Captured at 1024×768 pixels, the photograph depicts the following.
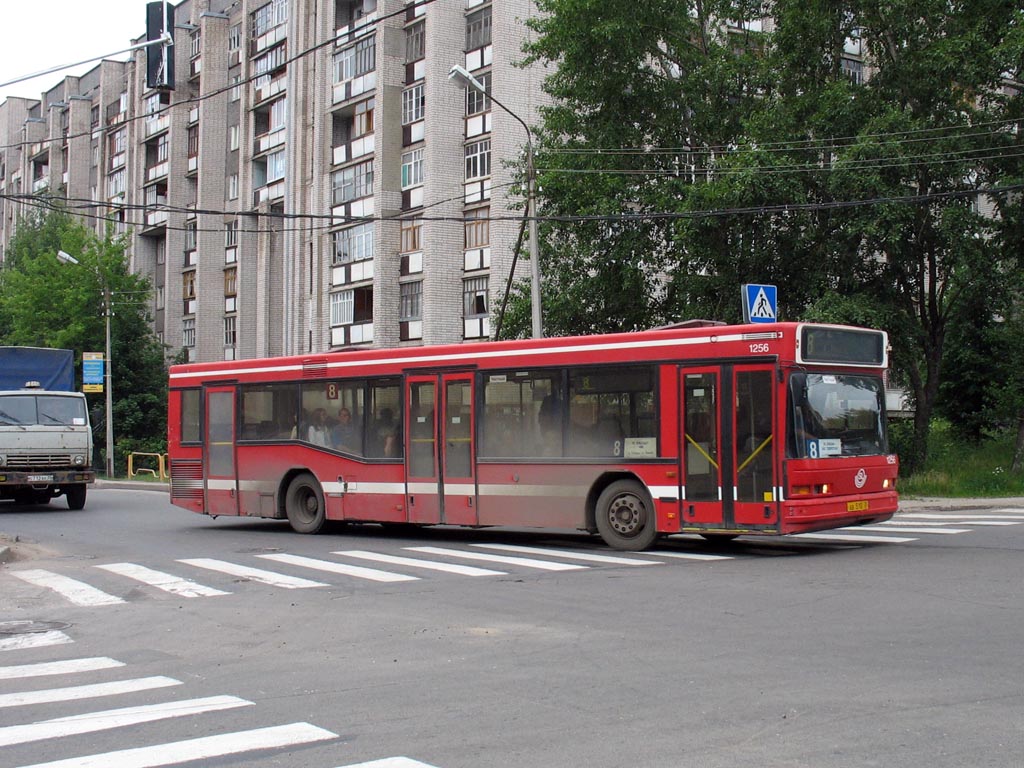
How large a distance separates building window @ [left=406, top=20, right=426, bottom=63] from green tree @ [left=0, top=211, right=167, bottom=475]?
19999mm

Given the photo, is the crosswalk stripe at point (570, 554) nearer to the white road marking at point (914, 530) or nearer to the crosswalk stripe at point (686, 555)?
the crosswalk stripe at point (686, 555)

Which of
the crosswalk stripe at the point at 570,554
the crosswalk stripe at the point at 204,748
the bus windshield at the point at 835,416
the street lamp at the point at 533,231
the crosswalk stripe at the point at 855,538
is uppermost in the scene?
the street lamp at the point at 533,231

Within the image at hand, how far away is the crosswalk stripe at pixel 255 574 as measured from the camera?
13.0 metres

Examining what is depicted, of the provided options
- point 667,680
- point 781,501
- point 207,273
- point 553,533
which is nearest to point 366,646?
point 667,680

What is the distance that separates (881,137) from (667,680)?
65.2 ft

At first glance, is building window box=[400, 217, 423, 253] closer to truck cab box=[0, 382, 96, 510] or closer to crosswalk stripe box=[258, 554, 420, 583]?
truck cab box=[0, 382, 96, 510]

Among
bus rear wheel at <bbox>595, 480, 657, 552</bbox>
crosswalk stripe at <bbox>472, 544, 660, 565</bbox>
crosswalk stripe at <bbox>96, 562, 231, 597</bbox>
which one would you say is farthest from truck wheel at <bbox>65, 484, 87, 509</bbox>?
bus rear wheel at <bbox>595, 480, 657, 552</bbox>

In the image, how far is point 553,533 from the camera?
61.1 ft

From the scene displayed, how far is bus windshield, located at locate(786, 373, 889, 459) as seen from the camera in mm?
14078

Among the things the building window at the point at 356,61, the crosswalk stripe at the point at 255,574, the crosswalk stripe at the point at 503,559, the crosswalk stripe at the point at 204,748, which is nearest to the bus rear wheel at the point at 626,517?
the crosswalk stripe at the point at 503,559

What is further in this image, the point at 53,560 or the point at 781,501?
the point at 53,560

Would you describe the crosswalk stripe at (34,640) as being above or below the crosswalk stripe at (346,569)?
below

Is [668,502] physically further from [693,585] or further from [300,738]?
[300,738]

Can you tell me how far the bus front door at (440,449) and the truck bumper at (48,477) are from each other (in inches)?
445
